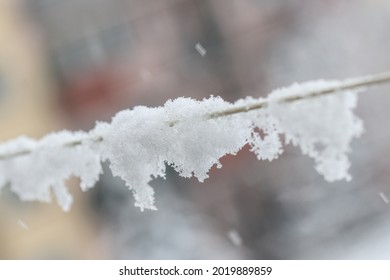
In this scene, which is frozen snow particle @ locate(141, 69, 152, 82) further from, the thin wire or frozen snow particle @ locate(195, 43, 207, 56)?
the thin wire

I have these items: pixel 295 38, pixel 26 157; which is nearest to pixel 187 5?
pixel 295 38

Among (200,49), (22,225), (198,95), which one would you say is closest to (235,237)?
(198,95)

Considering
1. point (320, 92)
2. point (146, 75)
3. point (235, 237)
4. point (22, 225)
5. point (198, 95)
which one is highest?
point (146, 75)

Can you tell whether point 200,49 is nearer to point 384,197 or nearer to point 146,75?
point 146,75

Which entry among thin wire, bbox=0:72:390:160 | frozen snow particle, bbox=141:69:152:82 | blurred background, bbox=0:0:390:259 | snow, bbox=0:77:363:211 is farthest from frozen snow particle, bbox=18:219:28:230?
thin wire, bbox=0:72:390:160

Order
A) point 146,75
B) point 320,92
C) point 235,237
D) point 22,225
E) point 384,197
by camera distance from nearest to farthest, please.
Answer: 1. point 320,92
2. point 235,237
3. point 22,225
4. point 384,197
5. point 146,75

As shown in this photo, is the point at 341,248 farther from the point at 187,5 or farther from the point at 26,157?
the point at 26,157

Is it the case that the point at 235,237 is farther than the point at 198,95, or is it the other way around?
the point at 198,95

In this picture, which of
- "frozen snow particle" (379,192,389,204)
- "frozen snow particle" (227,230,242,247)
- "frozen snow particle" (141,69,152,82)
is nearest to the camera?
"frozen snow particle" (227,230,242,247)
